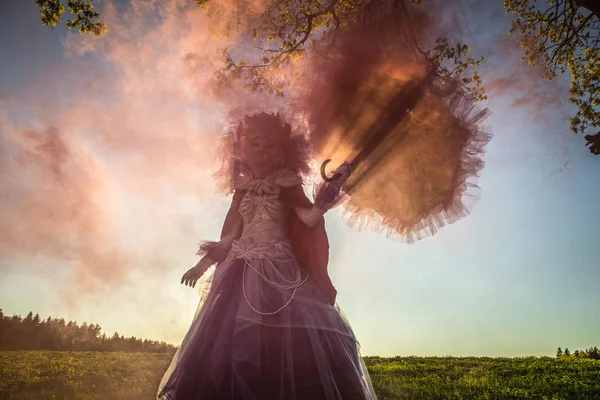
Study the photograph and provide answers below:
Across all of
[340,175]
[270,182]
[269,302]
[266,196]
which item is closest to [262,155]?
[270,182]

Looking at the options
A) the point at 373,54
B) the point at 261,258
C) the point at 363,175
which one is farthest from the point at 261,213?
the point at 373,54

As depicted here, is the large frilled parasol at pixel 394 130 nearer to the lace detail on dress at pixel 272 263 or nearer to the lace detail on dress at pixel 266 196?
the lace detail on dress at pixel 266 196

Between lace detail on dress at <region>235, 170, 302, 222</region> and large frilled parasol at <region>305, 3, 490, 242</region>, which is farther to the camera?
lace detail on dress at <region>235, 170, 302, 222</region>

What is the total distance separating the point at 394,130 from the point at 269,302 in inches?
73.3

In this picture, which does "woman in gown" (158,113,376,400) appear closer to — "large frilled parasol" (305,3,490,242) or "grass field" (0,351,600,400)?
"large frilled parasol" (305,3,490,242)

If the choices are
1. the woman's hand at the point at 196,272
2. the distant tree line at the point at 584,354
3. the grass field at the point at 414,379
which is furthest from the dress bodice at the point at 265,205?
the distant tree line at the point at 584,354

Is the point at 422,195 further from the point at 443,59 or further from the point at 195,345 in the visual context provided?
the point at 195,345

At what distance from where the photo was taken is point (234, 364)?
222 cm

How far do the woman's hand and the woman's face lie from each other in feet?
3.17

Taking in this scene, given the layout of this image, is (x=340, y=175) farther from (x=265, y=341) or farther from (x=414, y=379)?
(x=414, y=379)

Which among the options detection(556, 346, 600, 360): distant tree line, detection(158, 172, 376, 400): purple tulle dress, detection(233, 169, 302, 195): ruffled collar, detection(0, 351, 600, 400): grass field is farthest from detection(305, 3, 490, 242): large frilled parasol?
detection(556, 346, 600, 360): distant tree line

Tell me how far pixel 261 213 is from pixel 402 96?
1.63m

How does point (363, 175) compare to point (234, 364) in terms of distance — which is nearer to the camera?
point (234, 364)

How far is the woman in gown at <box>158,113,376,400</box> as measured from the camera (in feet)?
7.35
